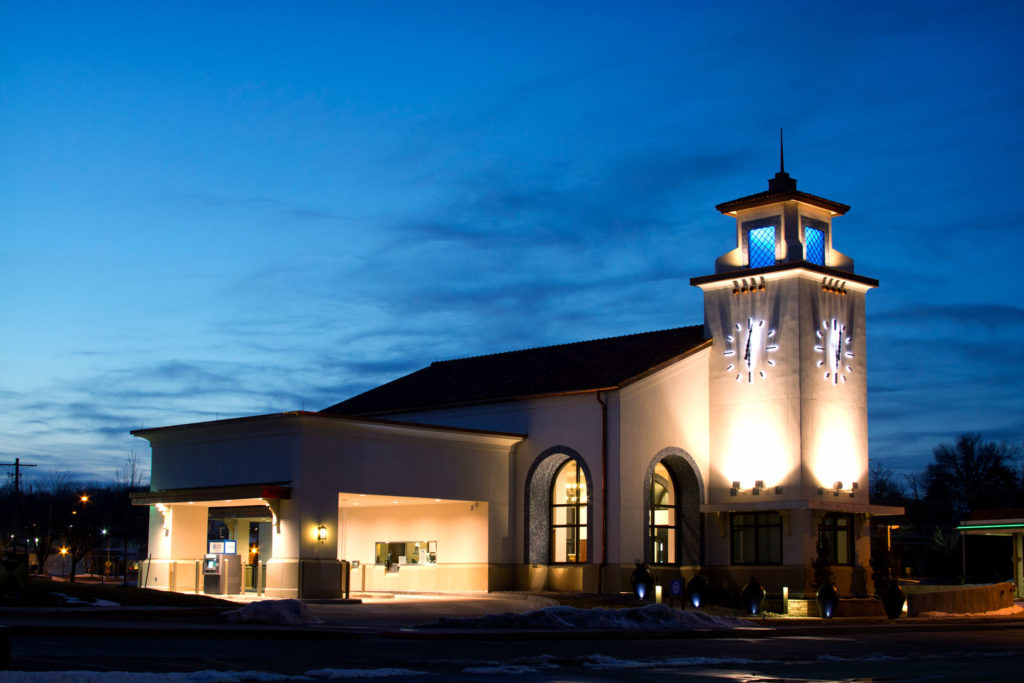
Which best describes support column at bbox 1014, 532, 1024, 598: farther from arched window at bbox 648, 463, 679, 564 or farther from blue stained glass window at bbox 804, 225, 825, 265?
arched window at bbox 648, 463, 679, 564

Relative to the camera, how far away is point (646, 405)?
1576 inches

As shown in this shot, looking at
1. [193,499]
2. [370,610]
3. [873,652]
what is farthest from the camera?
[193,499]

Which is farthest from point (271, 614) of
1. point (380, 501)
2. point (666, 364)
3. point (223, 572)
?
point (666, 364)

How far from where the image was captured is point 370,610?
102ft

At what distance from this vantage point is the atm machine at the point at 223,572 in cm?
3775

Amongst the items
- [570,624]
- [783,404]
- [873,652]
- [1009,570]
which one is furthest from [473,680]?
[1009,570]

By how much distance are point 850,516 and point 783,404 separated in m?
4.75

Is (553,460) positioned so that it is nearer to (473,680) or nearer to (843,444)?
(843,444)

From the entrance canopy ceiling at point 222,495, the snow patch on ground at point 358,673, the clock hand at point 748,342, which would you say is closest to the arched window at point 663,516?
the clock hand at point 748,342

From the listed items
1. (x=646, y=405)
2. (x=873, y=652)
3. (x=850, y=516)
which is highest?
(x=646, y=405)

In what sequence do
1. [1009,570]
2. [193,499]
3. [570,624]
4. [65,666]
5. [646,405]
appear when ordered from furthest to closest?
[1009,570], [646,405], [193,499], [570,624], [65,666]

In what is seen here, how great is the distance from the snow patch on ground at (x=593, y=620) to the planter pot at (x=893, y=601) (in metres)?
9.91

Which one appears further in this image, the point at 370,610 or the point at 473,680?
the point at 370,610

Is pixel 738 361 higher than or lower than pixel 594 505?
higher
